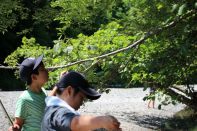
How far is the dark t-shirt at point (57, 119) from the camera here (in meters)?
1.95

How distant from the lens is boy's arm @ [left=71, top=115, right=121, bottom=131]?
5.81ft

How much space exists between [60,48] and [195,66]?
1859mm

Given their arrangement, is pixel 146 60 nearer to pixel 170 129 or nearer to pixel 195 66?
pixel 195 66

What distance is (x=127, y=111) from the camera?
583 inches

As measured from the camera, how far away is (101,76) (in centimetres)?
489

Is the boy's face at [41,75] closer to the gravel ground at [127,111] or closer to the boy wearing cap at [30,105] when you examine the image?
the boy wearing cap at [30,105]

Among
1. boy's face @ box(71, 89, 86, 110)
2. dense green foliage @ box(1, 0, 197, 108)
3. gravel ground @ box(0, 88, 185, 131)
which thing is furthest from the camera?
gravel ground @ box(0, 88, 185, 131)

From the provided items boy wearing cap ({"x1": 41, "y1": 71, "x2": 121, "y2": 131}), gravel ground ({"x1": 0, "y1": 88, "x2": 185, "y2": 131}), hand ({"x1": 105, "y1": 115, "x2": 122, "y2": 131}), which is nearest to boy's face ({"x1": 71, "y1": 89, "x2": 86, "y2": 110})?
boy wearing cap ({"x1": 41, "y1": 71, "x2": 121, "y2": 131})

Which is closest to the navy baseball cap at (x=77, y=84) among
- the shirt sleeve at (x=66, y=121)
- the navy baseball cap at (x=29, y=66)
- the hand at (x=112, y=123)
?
the shirt sleeve at (x=66, y=121)

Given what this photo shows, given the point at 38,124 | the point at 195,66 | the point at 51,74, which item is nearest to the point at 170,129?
the point at 38,124

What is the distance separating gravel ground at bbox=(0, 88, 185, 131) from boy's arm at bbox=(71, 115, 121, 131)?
854 centimetres

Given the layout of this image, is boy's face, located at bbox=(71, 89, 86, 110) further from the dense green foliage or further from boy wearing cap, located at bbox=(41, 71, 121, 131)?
the dense green foliage

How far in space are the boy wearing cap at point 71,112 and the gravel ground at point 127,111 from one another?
8226 mm

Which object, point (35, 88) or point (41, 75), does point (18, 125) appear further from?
point (41, 75)
